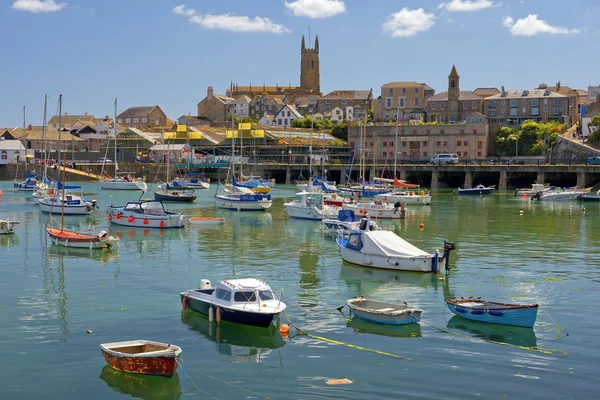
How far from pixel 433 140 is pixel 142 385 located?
12192 cm

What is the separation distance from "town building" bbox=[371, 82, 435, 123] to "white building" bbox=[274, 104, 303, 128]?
22.3m

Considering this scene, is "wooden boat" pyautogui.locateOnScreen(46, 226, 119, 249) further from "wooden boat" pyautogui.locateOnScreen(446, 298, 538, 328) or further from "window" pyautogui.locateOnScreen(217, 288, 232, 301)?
"wooden boat" pyautogui.locateOnScreen(446, 298, 538, 328)

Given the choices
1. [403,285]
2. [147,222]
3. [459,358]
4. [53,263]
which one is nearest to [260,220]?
[147,222]

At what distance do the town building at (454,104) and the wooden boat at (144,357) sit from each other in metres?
136

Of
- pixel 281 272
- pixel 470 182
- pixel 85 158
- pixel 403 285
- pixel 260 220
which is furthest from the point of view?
pixel 85 158

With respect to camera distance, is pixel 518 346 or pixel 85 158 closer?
pixel 518 346

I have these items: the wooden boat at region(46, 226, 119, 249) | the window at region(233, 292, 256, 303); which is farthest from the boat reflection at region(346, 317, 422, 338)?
the wooden boat at region(46, 226, 119, 249)

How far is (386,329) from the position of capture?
88.6ft

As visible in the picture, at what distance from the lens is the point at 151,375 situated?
72.4ft

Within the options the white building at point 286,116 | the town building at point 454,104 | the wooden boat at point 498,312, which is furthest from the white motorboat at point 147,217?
the white building at point 286,116

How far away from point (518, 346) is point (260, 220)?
43166 millimetres

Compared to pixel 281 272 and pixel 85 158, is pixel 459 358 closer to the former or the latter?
pixel 281 272

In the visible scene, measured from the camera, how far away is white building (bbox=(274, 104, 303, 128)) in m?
187

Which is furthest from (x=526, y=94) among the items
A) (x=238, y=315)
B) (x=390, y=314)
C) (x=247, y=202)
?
(x=238, y=315)
